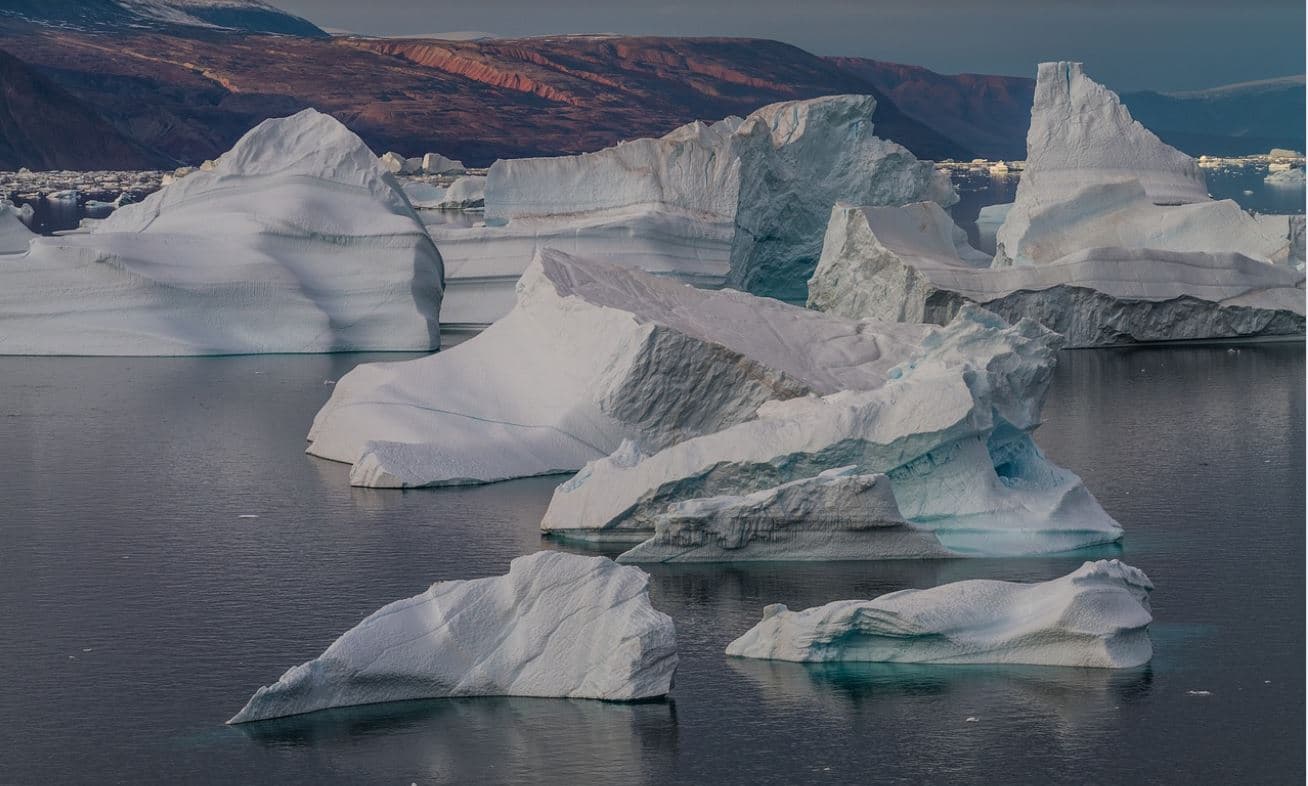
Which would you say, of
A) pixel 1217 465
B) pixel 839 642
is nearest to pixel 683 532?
pixel 839 642

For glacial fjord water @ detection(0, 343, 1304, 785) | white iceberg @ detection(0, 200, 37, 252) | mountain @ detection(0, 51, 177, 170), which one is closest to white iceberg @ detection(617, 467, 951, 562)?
glacial fjord water @ detection(0, 343, 1304, 785)

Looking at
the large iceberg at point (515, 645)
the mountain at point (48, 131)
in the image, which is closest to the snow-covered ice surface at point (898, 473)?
the large iceberg at point (515, 645)

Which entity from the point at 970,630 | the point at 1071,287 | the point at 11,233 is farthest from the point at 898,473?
the point at 11,233

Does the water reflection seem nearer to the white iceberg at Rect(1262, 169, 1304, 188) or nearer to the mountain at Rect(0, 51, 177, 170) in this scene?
the white iceberg at Rect(1262, 169, 1304, 188)

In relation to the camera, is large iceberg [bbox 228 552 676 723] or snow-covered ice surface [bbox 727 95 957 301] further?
snow-covered ice surface [bbox 727 95 957 301]

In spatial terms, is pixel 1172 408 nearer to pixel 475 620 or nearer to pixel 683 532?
pixel 683 532

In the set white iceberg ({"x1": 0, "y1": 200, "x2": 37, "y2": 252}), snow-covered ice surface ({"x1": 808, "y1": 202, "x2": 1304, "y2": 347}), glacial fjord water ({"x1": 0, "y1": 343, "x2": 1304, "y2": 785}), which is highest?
snow-covered ice surface ({"x1": 808, "y1": 202, "x2": 1304, "y2": 347})

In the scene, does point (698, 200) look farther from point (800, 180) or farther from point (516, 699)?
point (516, 699)
